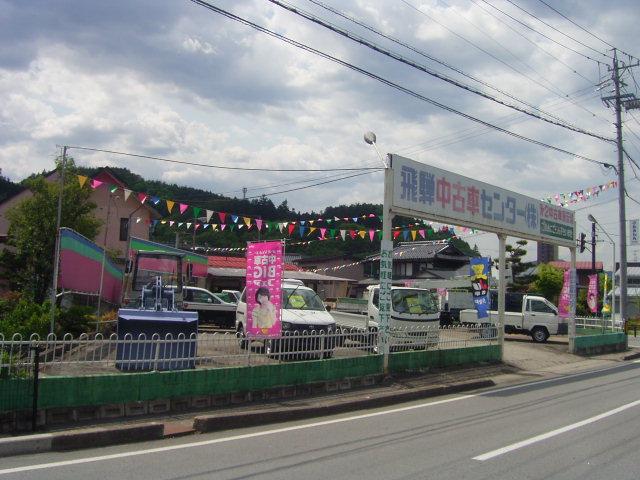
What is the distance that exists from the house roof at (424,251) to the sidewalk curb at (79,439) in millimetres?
39956

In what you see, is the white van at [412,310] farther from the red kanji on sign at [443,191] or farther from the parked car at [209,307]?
the parked car at [209,307]

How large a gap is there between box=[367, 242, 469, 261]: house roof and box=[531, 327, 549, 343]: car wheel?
2224 centimetres

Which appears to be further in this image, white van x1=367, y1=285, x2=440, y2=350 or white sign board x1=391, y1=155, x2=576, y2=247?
white van x1=367, y1=285, x2=440, y2=350

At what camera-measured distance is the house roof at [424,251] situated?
48.6 m

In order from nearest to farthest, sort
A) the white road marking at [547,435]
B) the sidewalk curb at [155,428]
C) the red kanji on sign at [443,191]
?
the sidewalk curb at [155,428] < the white road marking at [547,435] < the red kanji on sign at [443,191]

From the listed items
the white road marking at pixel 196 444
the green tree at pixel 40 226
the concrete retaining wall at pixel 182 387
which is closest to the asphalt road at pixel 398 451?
the white road marking at pixel 196 444

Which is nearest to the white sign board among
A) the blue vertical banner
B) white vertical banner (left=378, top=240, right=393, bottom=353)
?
the blue vertical banner

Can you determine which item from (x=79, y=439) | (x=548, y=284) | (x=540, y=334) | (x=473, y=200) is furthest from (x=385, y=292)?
(x=548, y=284)

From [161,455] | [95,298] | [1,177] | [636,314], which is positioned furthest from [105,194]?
[636,314]

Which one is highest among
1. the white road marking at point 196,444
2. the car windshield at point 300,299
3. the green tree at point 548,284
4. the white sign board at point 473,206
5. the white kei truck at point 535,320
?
the white sign board at point 473,206

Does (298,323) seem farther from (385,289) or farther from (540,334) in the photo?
(540,334)

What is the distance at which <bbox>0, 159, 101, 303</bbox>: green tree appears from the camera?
2372 centimetres

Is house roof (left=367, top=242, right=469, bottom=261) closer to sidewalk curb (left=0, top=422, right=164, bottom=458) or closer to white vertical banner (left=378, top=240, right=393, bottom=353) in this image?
white vertical banner (left=378, top=240, right=393, bottom=353)

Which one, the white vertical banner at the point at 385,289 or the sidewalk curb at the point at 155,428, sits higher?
the white vertical banner at the point at 385,289
